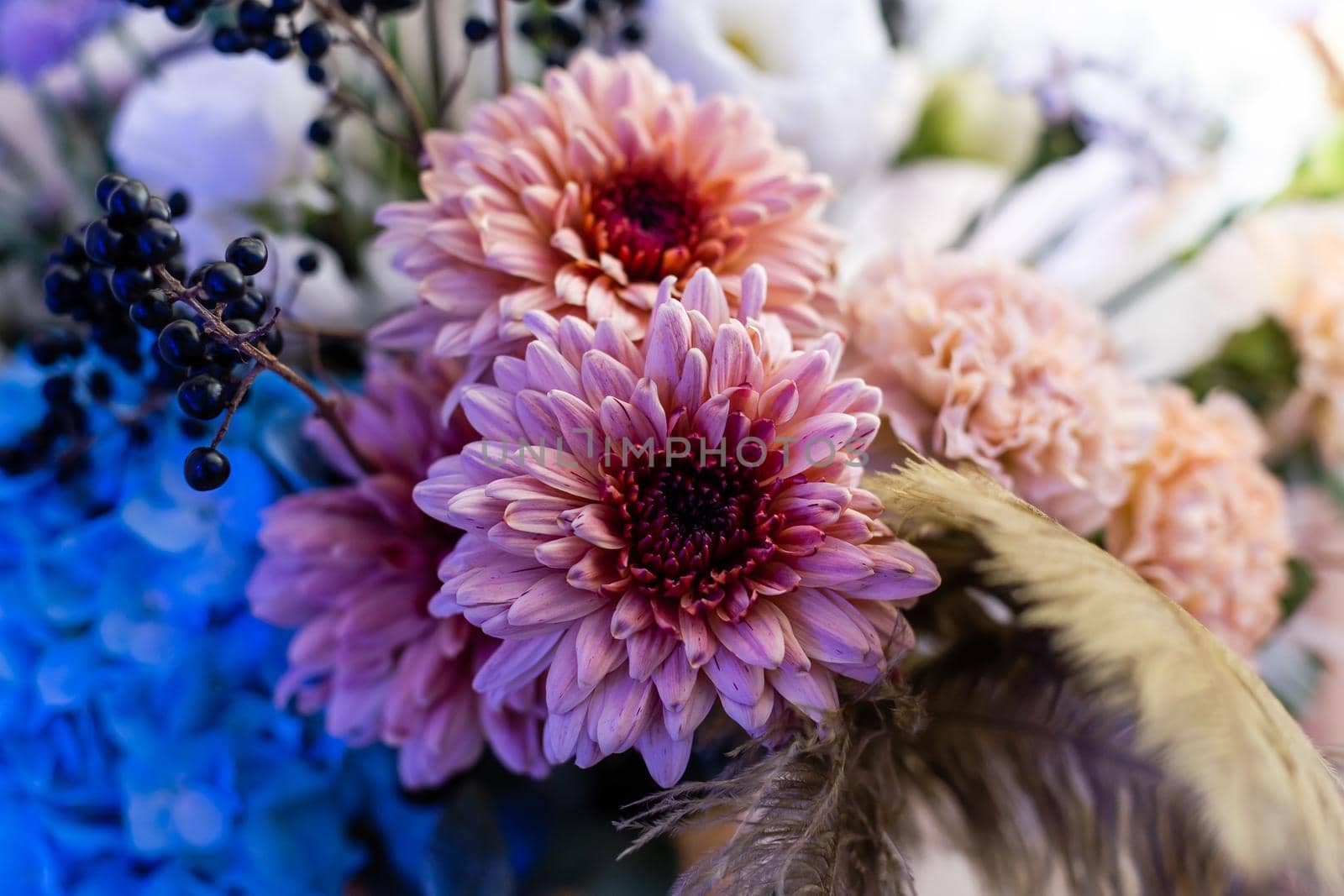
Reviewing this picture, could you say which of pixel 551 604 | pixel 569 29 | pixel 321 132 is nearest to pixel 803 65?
pixel 569 29

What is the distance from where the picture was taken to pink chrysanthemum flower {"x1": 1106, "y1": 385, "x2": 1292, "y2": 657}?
36 centimetres

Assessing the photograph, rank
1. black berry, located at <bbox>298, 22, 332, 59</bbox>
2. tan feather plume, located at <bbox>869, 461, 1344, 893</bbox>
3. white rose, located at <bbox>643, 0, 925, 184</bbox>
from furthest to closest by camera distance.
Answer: white rose, located at <bbox>643, 0, 925, 184</bbox>, black berry, located at <bbox>298, 22, 332, 59</bbox>, tan feather plume, located at <bbox>869, 461, 1344, 893</bbox>

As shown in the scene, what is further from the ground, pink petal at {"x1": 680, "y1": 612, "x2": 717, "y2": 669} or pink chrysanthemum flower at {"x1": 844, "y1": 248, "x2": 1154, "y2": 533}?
pink chrysanthemum flower at {"x1": 844, "y1": 248, "x2": 1154, "y2": 533}

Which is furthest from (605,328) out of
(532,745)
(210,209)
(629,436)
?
(210,209)

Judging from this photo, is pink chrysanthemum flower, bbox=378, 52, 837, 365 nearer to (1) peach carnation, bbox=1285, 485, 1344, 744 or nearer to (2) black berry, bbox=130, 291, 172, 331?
(2) black berry, bbox=130, 291, 172, 331

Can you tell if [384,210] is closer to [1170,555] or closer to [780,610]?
[780,610]

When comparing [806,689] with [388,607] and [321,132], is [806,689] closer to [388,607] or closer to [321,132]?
[388,607]

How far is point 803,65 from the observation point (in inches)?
18.7

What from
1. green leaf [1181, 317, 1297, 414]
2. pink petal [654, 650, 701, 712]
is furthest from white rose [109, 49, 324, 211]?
green leaf [1181, 317, 1297, 414]

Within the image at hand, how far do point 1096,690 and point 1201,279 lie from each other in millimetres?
318

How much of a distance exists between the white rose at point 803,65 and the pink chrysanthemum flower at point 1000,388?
0.13 m

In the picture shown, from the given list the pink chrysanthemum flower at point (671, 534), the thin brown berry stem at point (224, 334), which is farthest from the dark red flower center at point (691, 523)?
the thin brown berry stem at point (224, 334)

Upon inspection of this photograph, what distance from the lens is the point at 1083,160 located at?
540mm

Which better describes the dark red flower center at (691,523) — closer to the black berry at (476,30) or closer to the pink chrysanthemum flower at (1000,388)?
the pink chrysanthemum flower at (1000,388)
